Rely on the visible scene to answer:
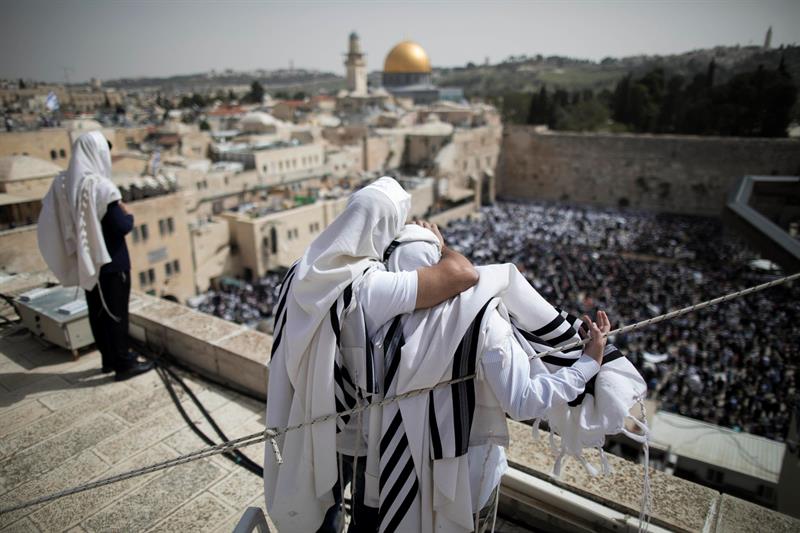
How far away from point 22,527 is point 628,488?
7.28ft

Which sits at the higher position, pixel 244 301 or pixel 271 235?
pixel 271 235

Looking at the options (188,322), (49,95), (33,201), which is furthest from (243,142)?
(188,322)

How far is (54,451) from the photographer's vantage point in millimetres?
2260

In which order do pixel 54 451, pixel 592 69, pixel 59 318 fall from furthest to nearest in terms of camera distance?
pixel 592 69, pixel 59 318, pixel 54 451

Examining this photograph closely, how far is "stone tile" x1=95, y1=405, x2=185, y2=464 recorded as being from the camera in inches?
89.1

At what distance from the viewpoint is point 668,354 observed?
413 inches

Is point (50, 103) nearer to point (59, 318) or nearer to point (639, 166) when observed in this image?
point (59, 318)

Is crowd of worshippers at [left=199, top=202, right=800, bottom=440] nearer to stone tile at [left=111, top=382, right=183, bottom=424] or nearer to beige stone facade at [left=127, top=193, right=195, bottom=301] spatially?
beige stone facade at [left=127, top=193, right=195, bottom=301]

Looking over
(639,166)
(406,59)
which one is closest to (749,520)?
(639,166)

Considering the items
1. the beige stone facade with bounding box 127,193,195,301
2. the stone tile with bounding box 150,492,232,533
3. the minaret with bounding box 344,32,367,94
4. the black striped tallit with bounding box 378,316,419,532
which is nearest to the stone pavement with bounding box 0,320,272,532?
the stone tile with bounding box 150,492,232,533

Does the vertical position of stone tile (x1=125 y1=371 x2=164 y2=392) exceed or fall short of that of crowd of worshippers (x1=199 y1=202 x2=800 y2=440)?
it exceeds it

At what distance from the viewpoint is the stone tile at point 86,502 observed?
188 centimetres

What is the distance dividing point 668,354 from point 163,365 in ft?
33.9

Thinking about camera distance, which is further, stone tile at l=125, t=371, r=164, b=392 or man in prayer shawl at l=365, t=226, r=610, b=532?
stone tile at l=125, t=371, r=164, b=392
